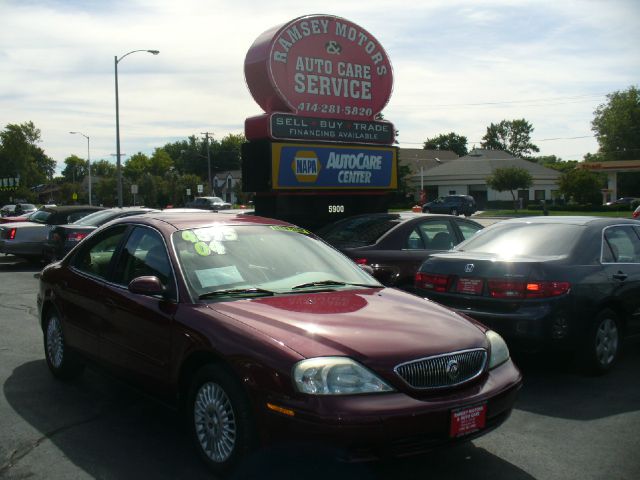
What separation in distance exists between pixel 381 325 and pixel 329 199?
9.42 metres

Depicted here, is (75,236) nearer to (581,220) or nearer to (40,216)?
(40,216)

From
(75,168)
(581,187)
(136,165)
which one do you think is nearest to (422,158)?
(581,187)

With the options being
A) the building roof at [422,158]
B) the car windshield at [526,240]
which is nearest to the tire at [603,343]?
the car windshield at [526,240]

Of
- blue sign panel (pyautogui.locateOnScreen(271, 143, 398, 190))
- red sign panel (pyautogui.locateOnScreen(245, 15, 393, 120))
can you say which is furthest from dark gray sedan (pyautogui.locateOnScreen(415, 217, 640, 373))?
red sign panel (pyautogui.locateOnScreen(245, 15, 393, 120))

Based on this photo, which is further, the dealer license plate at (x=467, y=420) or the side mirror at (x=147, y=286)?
the side mirror at (x=147, y=286)

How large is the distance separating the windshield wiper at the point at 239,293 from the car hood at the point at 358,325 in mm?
87

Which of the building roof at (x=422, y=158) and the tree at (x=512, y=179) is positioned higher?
the building roof at (x=422, y=158)

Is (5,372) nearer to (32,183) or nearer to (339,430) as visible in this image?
(339,430)

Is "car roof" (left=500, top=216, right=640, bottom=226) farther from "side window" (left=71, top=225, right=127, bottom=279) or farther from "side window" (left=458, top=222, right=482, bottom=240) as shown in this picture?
"side window" (left=71, top=225, right=127, bottom=279)

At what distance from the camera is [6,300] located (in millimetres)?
10359

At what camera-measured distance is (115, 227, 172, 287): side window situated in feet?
14.9

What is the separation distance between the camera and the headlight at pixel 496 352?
3989 mm

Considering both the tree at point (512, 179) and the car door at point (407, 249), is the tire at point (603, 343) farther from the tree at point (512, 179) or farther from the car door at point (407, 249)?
the tree at point (512, 179)

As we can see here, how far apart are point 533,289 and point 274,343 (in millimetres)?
3052
